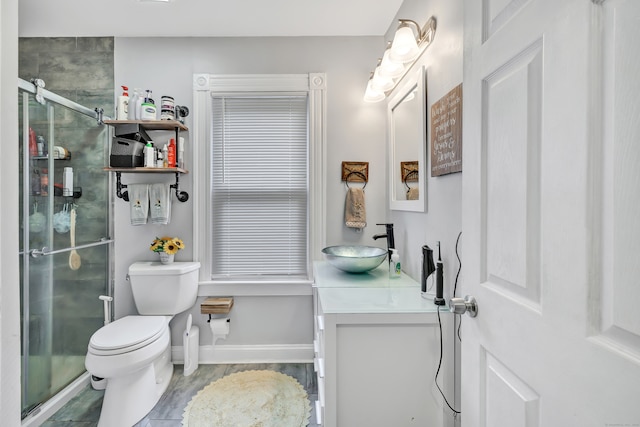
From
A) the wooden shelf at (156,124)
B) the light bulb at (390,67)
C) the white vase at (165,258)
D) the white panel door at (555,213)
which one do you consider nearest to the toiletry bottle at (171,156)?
the wooden shelf at (156,124)

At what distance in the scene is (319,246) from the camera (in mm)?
2146

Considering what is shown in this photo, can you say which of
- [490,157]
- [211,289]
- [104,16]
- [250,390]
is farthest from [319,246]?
[104,16]

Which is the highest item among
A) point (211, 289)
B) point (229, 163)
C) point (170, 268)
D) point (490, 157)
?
point (229, 163)

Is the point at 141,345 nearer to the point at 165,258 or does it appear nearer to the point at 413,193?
the point at 165,258

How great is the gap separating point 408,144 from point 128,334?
193 cm

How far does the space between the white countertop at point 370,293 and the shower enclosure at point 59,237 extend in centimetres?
161

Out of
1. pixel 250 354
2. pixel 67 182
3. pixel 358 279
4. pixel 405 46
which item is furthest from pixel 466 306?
pixel 67 182

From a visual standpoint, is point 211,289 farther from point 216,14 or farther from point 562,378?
point 562,378

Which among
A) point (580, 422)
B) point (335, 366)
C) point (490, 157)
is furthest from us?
point (335, 366)

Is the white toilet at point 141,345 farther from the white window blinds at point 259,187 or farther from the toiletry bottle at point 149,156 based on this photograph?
the toiletry bottle at point 149,156

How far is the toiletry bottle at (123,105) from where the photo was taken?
1943mm

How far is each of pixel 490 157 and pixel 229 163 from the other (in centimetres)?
186

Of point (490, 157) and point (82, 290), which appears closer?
point (490, 157)

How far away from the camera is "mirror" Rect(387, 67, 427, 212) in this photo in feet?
4.74
